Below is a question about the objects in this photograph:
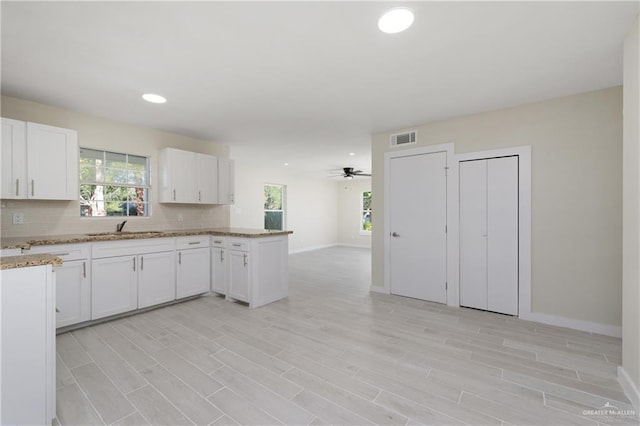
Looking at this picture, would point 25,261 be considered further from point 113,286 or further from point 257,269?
point 257,269

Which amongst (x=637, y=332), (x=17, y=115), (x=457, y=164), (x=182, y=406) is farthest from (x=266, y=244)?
(x=637, y=332)

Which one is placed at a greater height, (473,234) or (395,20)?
(395,20)

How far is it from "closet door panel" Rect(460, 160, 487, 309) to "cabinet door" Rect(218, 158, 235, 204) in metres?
3.60

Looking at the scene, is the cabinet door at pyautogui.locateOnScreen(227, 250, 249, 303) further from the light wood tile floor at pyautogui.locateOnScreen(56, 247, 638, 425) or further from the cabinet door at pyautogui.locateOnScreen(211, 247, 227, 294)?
the light wood tile floor at pyautogui.locateOnScreen(56, 247, 638, 425)

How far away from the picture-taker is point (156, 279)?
11.4 ft

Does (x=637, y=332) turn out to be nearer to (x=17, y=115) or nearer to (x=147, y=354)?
(x=147, y=354)

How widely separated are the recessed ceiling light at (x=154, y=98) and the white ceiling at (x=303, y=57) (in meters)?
0.09

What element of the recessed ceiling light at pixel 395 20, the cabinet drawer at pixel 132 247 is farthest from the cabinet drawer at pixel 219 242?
the recessed ceiling light at pixel 395 20

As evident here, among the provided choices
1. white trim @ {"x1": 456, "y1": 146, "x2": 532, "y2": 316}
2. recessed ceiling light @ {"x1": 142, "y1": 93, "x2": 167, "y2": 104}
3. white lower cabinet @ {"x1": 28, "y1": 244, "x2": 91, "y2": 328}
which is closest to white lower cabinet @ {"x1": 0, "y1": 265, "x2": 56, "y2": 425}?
white lower cabinet @ {"x1": 28, "y1": 244, "x2": 91, "y2": 328}

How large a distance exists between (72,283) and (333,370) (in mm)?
2735

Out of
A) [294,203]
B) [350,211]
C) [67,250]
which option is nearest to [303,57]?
[67,250]

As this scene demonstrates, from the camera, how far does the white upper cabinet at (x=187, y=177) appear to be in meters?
4.03

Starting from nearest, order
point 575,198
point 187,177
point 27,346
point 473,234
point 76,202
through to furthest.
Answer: point 27,346, point 575,198, point 76,202, point 473,234, point 187,177

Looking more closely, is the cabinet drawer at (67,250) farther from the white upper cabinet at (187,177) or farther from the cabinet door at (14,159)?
the white upper cabinet at (187,177)
